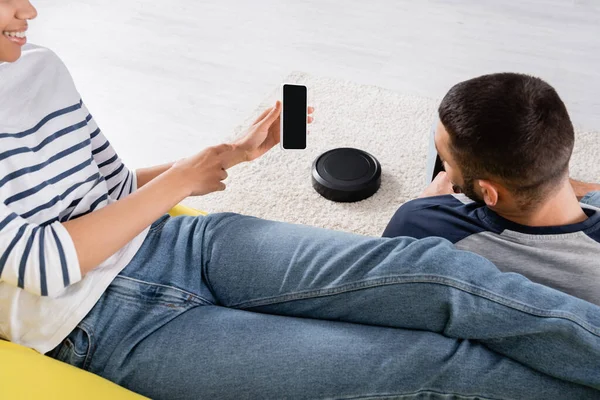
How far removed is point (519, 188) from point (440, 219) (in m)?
0.15

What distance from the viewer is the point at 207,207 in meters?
1.85

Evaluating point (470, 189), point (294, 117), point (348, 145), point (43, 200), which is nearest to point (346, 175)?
point (348, 145)

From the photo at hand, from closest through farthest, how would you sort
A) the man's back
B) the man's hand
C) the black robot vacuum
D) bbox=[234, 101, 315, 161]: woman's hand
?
the man's back
bbox=[234, 101, 315, 161]: woman's hand
the man's hand
the black robot vacuum

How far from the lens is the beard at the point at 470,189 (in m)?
1.15

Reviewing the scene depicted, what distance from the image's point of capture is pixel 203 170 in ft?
3.64

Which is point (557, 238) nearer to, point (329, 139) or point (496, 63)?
point (329, 139)

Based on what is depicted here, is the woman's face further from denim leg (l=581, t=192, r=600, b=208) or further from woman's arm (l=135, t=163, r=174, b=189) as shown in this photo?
denim leg (l=581, t=192, r=600, b=208)

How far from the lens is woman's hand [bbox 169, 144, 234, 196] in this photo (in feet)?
3.54

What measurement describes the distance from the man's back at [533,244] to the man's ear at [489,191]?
0.6 inches

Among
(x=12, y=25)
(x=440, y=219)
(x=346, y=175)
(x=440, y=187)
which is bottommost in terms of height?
(x=346, y=175)

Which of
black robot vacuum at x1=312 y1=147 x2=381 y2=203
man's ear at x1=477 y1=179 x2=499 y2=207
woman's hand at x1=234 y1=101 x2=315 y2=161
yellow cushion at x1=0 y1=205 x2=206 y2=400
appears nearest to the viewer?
yellow cushion at x1=0 y1=205 x2=206 y2=400

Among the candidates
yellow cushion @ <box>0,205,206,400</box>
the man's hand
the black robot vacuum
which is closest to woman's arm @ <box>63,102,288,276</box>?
yellow cushion @ <box>0,205,206,400</box>

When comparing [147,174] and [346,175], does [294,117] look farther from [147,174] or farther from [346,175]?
[346,175]

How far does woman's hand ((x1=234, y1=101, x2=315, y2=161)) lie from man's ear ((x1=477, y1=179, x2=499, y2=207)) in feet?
1.25
